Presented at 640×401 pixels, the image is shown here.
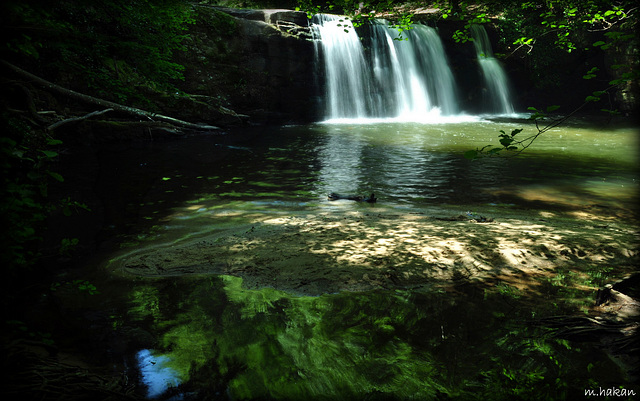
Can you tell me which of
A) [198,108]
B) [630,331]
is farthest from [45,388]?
[198,108]

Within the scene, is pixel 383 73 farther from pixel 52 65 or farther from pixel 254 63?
pixel 52 65

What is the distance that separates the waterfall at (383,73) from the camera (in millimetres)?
23188

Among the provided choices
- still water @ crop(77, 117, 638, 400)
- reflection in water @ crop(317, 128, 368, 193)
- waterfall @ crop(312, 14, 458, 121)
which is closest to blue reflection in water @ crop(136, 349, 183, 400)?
still water @ crop(77, 117, 638, 400)

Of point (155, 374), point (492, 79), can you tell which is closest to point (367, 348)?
point (155, 374)

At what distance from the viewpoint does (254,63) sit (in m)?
20.8

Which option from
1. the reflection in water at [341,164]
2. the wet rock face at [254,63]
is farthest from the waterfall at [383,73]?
the reflection in water at [341,164]

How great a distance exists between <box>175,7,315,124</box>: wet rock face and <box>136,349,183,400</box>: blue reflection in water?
16.9 meters

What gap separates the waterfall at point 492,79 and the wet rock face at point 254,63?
13.9 metres

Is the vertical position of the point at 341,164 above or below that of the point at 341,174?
above

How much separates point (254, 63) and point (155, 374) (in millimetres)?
20112

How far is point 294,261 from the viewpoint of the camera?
177 inches

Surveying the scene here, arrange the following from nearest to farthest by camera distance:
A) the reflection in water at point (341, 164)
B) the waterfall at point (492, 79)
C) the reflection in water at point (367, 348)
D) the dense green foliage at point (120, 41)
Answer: the reflection in water at point (367, 348), the dense green foliage at point (120, 41), the reflection in water at point (341, 164), the waterfall at point (492, 79)

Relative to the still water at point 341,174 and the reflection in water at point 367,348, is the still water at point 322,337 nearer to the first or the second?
the reflection in water at point 367,348

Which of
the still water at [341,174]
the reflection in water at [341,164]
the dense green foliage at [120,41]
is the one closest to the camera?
the dense green foliage at [120,41]
